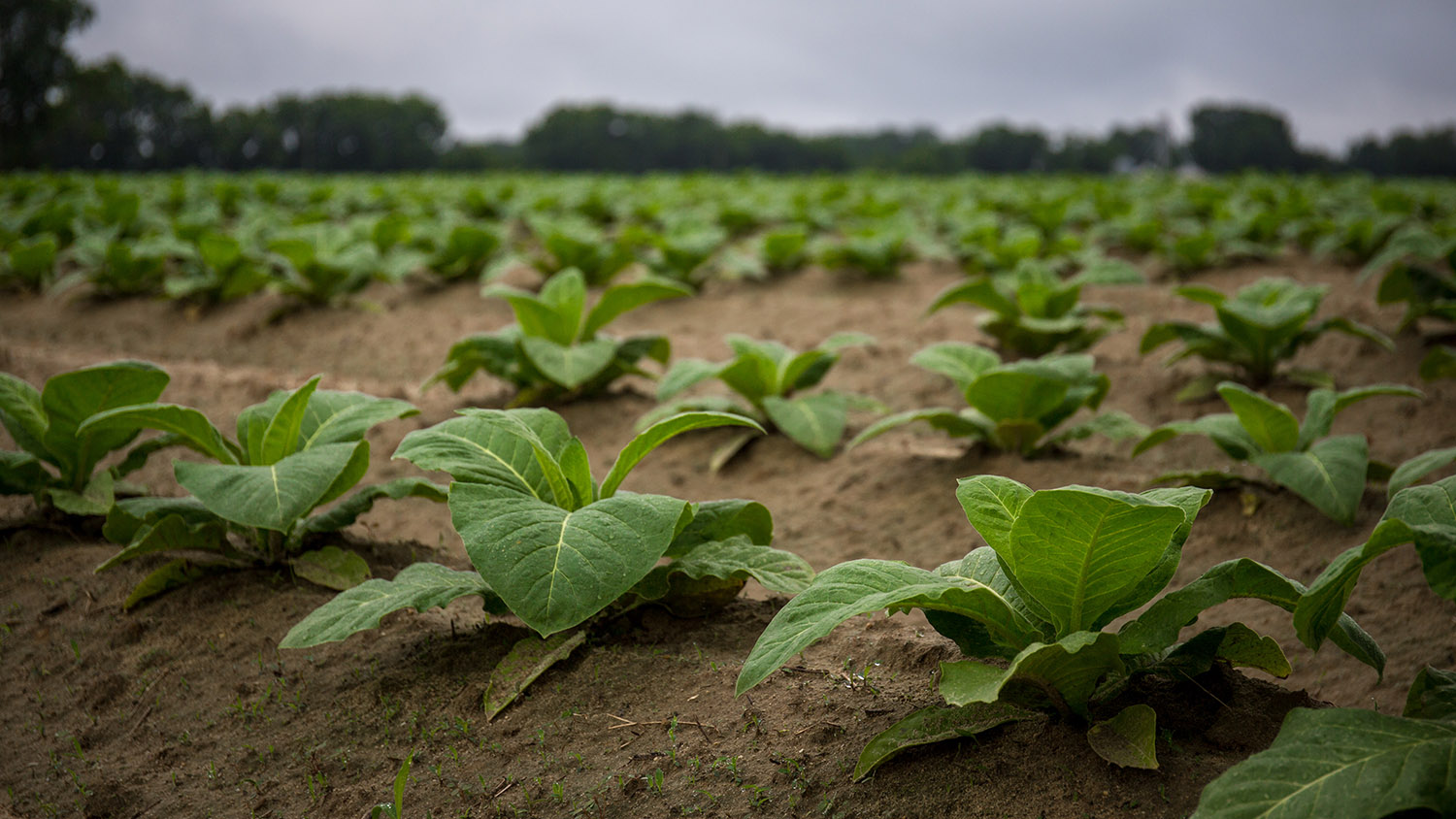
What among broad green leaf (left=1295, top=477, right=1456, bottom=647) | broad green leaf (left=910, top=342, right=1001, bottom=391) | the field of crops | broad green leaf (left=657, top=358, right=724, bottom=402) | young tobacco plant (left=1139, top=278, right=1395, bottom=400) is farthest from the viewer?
young tobacco plant (left=1139, top=278, right=1395, bottom=400)

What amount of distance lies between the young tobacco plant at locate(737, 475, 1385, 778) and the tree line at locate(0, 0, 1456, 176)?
23.9 metres

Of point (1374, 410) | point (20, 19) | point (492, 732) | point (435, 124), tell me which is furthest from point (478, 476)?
point (435, 124)

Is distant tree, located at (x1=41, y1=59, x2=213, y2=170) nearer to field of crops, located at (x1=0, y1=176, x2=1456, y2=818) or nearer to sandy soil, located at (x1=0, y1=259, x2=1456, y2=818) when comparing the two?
field of crops, located at (x1=0, y1=176, x2=1456, y2=818)

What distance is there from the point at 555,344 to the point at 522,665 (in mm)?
2283

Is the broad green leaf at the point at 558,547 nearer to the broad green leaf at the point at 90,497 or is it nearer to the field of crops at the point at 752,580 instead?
the field of crops at the point at 752,580

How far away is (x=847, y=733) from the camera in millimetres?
1792

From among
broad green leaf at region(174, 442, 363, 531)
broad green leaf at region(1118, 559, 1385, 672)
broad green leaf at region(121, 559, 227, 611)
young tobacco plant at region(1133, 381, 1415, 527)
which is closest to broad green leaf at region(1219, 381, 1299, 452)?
young tobacco plant at region(1133, 381, 1415, 527)

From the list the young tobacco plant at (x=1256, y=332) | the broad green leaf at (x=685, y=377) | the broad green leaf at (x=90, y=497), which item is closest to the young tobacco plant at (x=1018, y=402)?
the broad green leaf at (x=685, y=377)

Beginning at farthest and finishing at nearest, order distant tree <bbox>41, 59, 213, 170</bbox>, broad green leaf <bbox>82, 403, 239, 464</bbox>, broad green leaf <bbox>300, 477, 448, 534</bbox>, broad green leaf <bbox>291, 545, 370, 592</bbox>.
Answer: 1. distant tree <bbox>41, 59, 213, 170</bbox>
2. broad green leaf <bbox>300, 477, 448, 534</bbox>
3. broad green leaf <bbox>291, 545, 370, 592</bbox>
4. broad green leaf <bbox>82, 403, 239, 464</bbox>

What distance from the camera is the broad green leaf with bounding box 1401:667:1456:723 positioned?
146 cm

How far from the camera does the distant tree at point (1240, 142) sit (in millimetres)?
25609

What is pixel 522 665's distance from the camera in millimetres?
2068

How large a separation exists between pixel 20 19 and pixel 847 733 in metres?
29.1

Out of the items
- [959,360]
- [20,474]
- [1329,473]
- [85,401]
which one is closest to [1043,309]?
[959,360]
